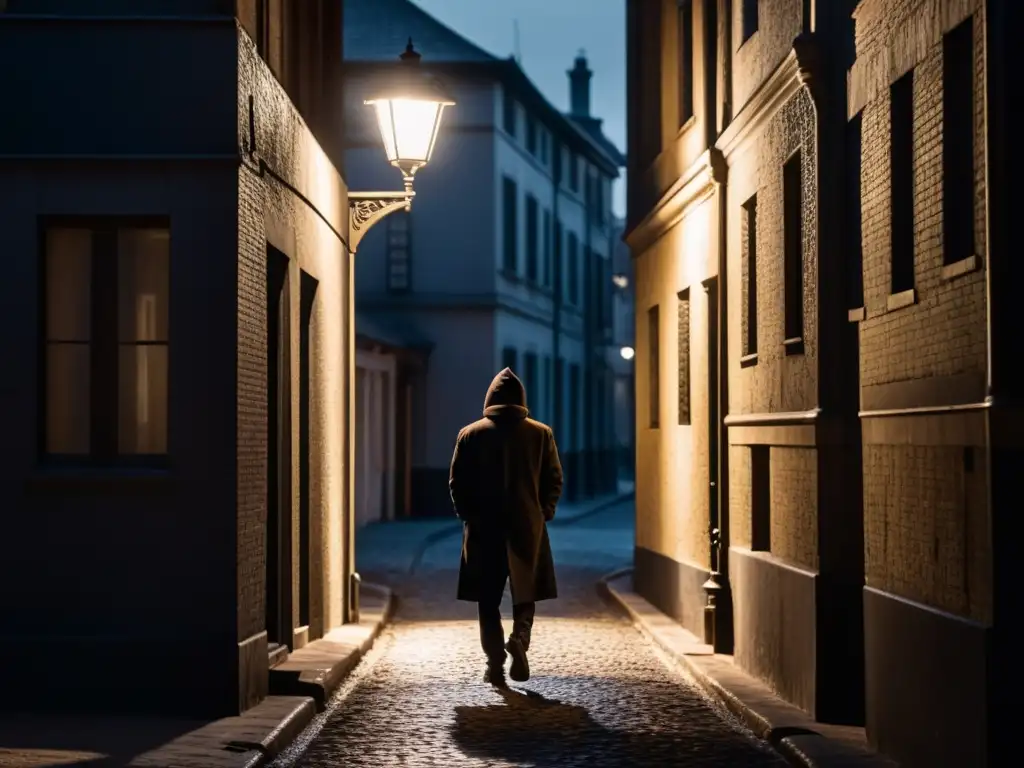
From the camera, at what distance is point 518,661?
39.0 ft

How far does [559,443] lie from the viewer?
140ft

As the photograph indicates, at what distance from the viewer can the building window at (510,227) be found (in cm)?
3738

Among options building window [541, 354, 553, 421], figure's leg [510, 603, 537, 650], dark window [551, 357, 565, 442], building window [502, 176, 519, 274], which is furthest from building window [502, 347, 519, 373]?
figure's leg [510, 603, 537, 650]

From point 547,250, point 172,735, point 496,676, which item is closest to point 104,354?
point 172,735

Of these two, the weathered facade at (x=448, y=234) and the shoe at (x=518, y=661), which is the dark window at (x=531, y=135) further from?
the shoe at (x=518, y=661)

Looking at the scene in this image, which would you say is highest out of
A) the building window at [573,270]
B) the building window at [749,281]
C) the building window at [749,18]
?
the building window at [573,270]

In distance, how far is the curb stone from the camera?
24375mm

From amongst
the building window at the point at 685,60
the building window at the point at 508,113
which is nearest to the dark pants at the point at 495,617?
the building window at the point at 685,60

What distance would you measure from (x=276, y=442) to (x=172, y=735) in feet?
11.1

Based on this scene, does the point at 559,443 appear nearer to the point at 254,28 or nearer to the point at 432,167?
the point at 432,167

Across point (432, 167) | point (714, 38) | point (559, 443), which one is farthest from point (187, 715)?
point (559, 443)

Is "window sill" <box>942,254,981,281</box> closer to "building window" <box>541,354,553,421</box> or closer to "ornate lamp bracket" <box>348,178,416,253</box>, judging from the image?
"ornate lamp bracket" <box>348,178,416,253</box>

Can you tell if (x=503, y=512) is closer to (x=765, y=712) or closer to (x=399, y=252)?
(x=765, y=712)

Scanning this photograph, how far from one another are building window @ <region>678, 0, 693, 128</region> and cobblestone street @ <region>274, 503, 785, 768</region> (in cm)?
466
